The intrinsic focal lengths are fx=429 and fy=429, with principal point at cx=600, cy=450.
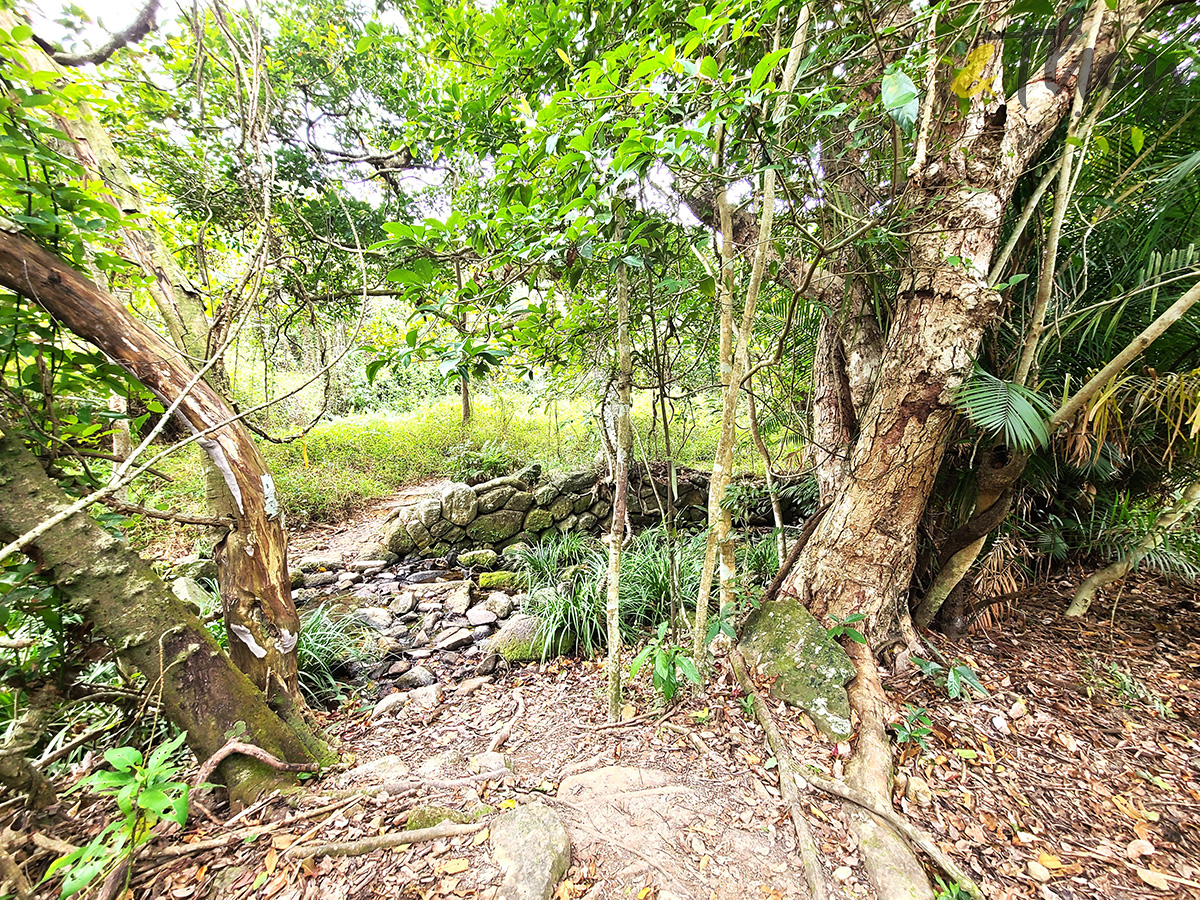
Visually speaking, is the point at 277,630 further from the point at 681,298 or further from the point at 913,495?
the point at 913,495

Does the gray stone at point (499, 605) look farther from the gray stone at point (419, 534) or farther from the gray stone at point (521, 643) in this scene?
the gray stone at point (419, 534)

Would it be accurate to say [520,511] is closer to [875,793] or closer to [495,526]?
[495,526]

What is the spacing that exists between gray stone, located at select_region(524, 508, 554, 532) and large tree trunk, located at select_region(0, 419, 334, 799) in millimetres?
3279

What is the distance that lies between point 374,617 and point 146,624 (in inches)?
85.6

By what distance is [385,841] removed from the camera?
59.0 inches

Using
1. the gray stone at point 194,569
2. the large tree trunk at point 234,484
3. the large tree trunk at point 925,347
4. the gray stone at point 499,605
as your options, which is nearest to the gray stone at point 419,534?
the gray stone at point 499,605

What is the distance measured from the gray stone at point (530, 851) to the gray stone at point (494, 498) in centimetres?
343

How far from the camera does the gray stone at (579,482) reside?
5195mm

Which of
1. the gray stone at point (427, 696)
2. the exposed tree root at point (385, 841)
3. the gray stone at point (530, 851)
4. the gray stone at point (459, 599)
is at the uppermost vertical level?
the exposed tree root at point (385, 841)

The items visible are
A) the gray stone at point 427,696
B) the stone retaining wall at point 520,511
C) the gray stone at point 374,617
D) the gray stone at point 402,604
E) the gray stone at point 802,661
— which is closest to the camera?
the gray stone at point 802,661

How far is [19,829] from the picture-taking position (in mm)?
1216

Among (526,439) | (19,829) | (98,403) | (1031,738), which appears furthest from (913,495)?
(526,439)

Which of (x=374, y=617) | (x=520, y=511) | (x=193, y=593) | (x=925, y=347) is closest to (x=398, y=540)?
(x=374, y=617)

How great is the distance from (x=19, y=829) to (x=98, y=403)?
140 cm
